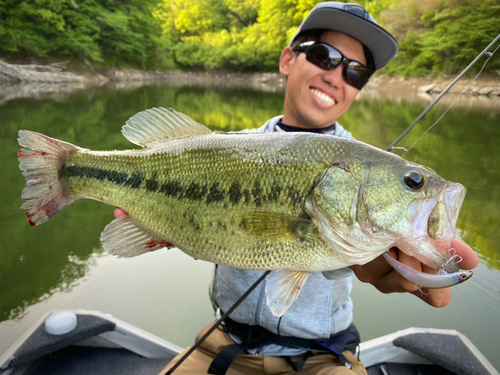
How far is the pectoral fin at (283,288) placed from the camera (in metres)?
1.34

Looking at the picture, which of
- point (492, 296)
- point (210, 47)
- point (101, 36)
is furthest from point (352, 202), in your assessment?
point (210, 47)

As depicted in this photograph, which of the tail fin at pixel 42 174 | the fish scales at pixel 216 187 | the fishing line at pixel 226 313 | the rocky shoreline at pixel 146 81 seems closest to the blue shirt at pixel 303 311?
the fishing line at pixel 226 313

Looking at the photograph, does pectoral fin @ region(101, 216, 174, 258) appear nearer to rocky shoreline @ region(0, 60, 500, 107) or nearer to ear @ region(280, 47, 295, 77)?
ear @ region(280, 47, 295, 77)

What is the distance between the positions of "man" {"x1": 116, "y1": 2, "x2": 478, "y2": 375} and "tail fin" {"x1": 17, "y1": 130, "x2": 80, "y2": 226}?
44.8 inches

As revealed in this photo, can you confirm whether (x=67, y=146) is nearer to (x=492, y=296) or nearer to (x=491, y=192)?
(x=492, y=296)

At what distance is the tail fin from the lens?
150cm

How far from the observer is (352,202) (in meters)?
1.26

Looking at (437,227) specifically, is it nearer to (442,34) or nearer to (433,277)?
(433,277)

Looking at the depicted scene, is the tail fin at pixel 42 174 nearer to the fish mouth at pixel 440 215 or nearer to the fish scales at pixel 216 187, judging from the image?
the fish scales at pixel 216 187

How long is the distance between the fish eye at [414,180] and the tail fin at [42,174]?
1.50m

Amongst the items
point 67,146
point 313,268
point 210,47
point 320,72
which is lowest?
point 210,47

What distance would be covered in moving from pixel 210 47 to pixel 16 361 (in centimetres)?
4517

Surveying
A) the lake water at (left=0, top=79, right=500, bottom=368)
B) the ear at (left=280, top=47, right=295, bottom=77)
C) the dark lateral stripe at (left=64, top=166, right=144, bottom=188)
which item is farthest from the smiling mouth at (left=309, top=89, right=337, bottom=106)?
the lake water at (left=0, top=79, right=500, bottom=368)

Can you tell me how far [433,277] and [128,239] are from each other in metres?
1.28
